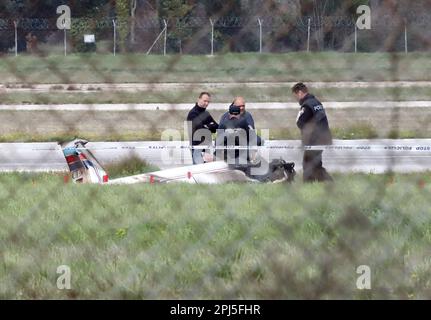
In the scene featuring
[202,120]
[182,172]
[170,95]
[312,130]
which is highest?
[170,95]

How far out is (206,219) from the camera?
347 centimetres

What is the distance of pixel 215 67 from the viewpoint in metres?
2.83

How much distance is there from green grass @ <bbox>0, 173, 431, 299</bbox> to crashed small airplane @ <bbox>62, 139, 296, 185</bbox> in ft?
6.11

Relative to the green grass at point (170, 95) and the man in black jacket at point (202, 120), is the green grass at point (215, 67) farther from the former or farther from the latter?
the man in black jacket at point (202, 120)

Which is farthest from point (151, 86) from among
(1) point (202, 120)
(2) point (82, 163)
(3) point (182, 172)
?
(2) point (82, 163)

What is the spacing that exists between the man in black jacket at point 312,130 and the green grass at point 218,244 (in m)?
0.70

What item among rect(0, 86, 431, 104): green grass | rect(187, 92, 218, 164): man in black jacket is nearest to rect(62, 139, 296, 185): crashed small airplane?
rect(187, 92, 218, 164): man in black jacket

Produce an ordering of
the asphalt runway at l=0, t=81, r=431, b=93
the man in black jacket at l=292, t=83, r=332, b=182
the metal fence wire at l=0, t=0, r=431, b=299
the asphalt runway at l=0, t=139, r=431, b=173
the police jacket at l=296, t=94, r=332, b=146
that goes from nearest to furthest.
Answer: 1. the metal fence wire at l=0, t=0, r=431, b=299
2. the asphalt runway at l=0, t=81, r=431, b=93
3. the man in black jacket at l=292, t=83, r=332, b=182
4. the police jacket at l=296, t=94, r=332, b=146
5. the asphalt runway at l=0, t=139, r=431, b=173

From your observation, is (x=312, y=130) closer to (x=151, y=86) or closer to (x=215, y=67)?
(x=151, y=86)

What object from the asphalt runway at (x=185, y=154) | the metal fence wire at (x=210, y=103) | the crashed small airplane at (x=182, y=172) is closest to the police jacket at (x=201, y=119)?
the metal fence wire at (x=210, y=103)

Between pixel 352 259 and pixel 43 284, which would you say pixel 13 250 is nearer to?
pixel 43 284

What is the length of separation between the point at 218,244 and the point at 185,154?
477 centimetres

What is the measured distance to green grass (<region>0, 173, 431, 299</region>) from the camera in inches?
115

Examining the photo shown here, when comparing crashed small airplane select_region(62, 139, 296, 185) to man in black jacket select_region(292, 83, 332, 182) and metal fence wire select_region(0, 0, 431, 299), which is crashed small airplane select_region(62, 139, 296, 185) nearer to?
man in black jacket select_region(292, 83, 332, 182)
